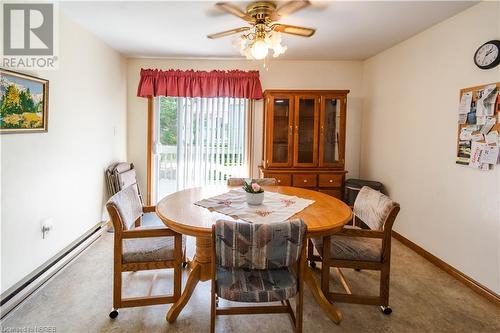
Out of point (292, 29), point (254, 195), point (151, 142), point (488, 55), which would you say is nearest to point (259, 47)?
point (292, 29)

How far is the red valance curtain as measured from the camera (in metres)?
3.86

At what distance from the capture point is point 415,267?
259 cm

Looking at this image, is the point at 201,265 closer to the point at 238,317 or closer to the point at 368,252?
the point at 238,317

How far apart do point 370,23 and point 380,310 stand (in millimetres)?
2448

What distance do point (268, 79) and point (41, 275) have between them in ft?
11.1

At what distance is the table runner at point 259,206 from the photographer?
1.75 meters

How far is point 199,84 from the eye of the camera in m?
3.89

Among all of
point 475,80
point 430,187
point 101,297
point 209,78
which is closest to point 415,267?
point 430,187

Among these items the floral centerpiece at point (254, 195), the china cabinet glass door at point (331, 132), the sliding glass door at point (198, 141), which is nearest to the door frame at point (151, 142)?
the sliding glass door at point (198, 141)

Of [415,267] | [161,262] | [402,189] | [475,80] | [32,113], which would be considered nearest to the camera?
[161,262]

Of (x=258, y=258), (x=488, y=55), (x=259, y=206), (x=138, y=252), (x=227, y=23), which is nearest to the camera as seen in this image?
(x=258, y=258)

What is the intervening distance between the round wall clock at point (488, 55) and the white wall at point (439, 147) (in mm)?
56

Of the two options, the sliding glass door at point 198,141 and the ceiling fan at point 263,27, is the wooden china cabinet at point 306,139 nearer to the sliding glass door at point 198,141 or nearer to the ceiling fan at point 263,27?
the sliding glass door at point 198,141

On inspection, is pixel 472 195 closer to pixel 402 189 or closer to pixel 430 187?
pixel 430 187
